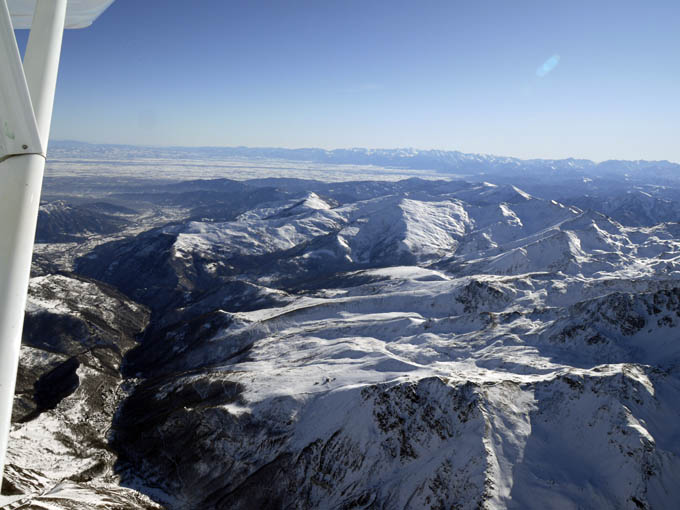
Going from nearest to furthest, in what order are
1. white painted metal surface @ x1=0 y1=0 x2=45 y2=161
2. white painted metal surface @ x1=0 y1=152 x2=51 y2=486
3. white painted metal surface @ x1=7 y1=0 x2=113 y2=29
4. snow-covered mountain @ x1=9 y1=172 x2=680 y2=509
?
white painted metal surface @ x1=0 y1=152 x2=51 y2=486, white painted metal surface @ x1=0 y1=0 x2=45 y2=161, white painted metal surface @ x1=7 y1=0 x2=113 y2=29, snow-covered mountain @ x1=9 y1=172 x2=680 y2=509

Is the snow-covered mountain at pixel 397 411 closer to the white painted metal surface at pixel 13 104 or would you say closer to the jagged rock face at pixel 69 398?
the jagged rock face at pixel 69 398

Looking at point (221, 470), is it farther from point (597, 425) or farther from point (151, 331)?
point (151, 331)

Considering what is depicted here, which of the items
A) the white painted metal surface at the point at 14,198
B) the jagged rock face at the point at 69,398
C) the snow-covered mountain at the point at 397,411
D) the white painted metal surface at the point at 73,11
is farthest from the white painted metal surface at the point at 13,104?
the jagged rock face at the point at 69,398

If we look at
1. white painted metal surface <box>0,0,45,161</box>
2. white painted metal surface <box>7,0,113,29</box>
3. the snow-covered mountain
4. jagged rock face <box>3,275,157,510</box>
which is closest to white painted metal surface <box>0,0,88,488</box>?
white painted metal surface <box>0,0,45,161</box>

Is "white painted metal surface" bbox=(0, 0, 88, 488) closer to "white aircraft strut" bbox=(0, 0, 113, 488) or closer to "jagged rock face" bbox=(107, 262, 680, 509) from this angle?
"white aircraft strut" bbox=(0, 0, 113, 488)

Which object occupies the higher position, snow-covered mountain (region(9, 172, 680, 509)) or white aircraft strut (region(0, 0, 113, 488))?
white aircraft strut (region(0, 0, 113, 488))

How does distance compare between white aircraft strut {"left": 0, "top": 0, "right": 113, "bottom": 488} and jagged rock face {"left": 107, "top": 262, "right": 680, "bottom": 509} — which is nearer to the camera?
white aircraft strut {"left": 0, "top": 0, "right": 113, "bottom": 488}

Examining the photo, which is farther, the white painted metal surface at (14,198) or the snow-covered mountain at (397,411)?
the snow-covered mountain at (397,411)

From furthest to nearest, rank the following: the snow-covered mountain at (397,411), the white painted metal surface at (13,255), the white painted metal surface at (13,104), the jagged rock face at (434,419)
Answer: the snow-covered mountain at (397,411) → the jagged rock face at (434,419) → the white painted metal surface at (13,104) → the white painted metal surface at (13,255)

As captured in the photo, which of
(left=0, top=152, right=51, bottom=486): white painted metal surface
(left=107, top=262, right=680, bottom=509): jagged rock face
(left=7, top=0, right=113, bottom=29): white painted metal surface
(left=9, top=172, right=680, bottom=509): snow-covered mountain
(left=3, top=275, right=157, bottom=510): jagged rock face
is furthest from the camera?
(left=3, top=275, right=157, bottom=510): jagged rock face
